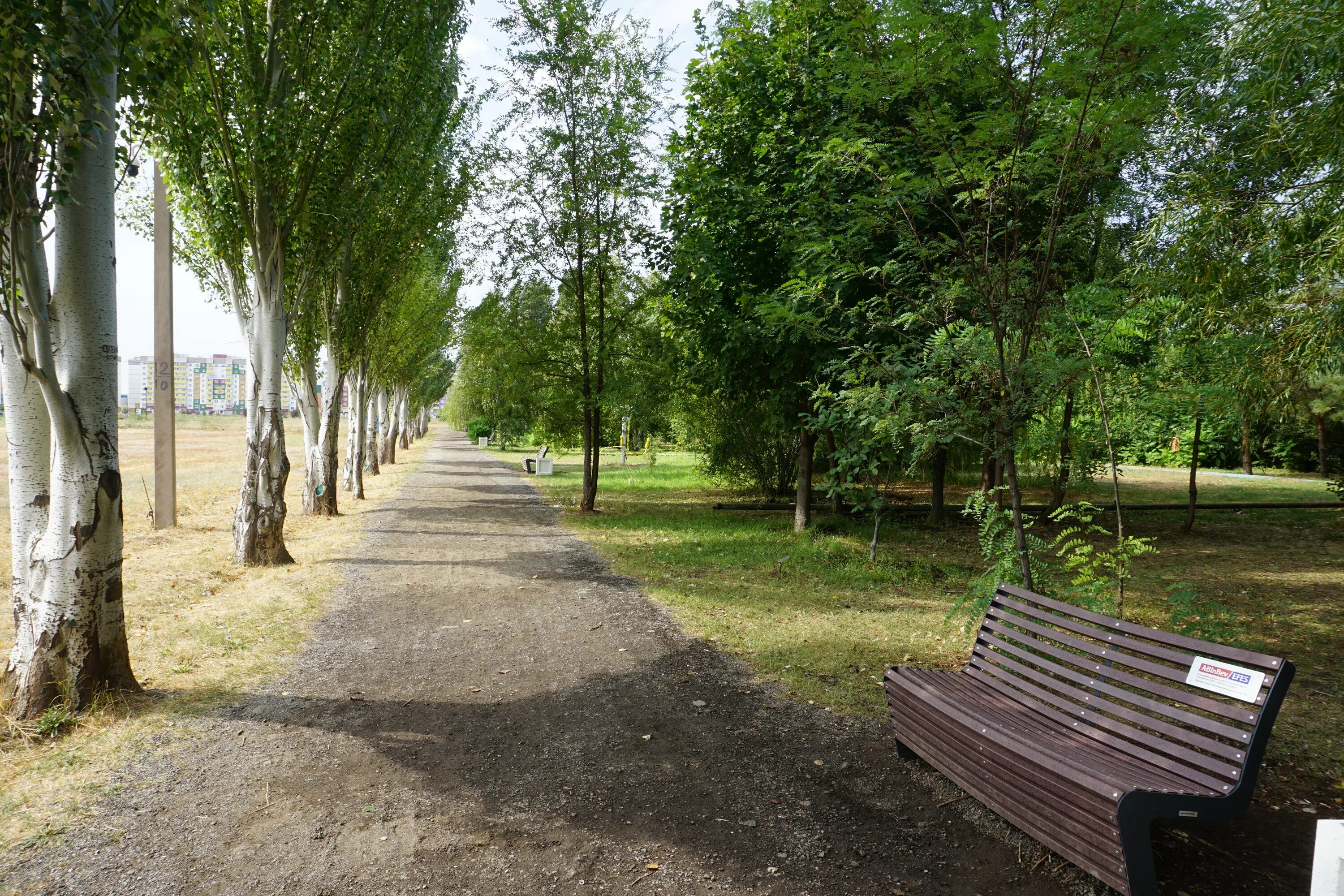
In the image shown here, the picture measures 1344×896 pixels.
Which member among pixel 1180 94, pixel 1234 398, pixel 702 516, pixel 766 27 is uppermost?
pixel 766 27

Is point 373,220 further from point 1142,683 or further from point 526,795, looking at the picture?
point 1142,683

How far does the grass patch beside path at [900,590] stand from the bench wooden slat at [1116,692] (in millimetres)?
1062

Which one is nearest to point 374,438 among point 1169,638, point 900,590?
point 900,590

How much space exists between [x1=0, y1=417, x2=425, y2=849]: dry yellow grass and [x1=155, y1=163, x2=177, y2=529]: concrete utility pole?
561 millimetres

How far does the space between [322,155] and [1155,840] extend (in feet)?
34.5

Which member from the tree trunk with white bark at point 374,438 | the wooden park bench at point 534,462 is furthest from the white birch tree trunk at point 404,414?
the wooden park bench at point 534,462

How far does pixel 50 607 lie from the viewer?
14.7 ft

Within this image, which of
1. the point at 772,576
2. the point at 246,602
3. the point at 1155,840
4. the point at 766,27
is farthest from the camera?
the point at 766,27

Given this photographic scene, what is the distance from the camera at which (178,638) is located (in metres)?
6.30

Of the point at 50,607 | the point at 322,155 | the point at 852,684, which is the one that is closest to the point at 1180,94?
the point at 852,684

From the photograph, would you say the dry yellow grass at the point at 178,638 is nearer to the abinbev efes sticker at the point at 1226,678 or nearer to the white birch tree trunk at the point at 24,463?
the white birch tree trunk at the point at 24,463

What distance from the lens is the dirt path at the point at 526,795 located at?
3.05 m

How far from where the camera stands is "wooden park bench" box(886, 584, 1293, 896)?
104 inches

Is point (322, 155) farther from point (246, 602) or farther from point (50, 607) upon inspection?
point (50, 607)
